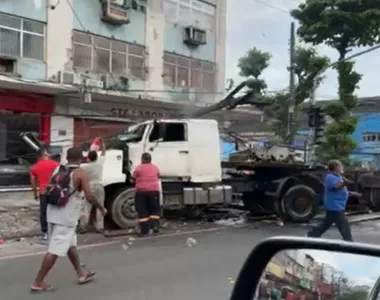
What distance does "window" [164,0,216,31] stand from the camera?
25.5 m

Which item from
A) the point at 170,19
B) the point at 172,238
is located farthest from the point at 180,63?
the point at 172,238

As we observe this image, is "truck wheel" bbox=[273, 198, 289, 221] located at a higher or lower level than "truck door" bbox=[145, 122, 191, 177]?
lower

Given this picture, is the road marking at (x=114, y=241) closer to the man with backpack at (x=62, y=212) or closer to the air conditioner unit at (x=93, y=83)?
the man with backpack at (x=62, y=212)

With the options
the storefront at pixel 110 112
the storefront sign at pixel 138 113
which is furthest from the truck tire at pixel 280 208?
the storefront sign at pixel 138 113

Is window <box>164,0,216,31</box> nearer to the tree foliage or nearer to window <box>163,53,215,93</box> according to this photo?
window <box>163,53,215,93</box>

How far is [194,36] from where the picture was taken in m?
26.0

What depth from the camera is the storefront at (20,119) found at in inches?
769

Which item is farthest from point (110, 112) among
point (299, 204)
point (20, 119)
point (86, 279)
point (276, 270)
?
point (276, 270)

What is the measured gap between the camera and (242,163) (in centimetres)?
1566

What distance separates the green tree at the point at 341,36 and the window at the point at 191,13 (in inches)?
148

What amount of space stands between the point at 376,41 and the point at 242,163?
11.8 m

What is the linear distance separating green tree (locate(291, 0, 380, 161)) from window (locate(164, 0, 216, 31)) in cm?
376

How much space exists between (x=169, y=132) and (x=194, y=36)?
12719mm

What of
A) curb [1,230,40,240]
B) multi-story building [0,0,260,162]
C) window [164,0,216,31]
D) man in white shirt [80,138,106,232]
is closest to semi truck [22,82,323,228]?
man in white shirt [80,138,106,232]
